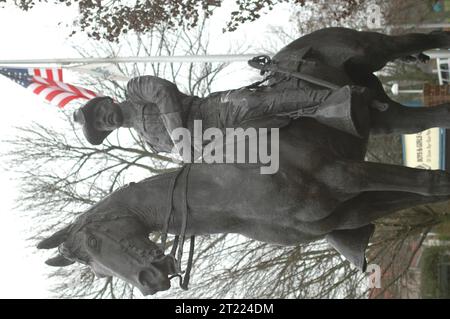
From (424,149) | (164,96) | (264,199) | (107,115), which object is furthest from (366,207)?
(424,149)

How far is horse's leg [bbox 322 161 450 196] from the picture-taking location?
460 cm

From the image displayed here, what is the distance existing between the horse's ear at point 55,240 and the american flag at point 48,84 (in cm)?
523

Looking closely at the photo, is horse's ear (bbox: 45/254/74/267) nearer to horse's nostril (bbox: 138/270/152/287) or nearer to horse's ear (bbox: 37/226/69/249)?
horse's ear (bbox: 37/226/69/249)

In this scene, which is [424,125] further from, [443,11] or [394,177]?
[443,11]

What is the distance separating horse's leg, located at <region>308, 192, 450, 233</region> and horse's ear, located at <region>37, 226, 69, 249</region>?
77.6 inches

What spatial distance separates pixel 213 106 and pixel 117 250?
181 cm

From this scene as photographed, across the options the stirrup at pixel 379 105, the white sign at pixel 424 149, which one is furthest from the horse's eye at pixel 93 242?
the white sign at pixel 424 149

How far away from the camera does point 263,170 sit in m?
4.66

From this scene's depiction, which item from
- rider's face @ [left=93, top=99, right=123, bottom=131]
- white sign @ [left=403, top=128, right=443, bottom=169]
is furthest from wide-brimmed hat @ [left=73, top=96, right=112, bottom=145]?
white sign @ [left=403, top=128, right=443, bottom=169]

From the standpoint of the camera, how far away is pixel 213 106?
18.1 feet

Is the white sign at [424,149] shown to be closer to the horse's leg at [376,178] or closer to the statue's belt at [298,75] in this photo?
the statue's belt at [298,75]

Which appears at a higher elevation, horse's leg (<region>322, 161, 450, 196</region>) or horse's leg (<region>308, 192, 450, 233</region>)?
horse's leg (<region>322, 161, 450, 196</region>)

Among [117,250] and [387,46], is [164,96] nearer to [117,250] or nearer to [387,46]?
[117,250]
